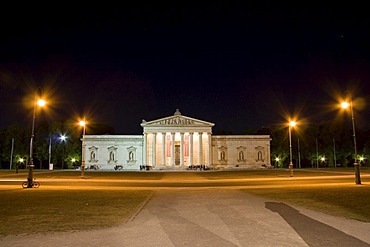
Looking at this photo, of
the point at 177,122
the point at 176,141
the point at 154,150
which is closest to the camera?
the point at 154,150

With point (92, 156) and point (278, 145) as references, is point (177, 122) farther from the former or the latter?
point (278, 145)

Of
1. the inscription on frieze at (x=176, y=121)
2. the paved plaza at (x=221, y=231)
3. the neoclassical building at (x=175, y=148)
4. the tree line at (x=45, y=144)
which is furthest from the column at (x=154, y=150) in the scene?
the paved plaza at (x=221, y=231)

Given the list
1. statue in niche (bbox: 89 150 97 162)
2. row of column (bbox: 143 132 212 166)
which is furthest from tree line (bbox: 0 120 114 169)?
row of column (bbox: 143 132 212 166)

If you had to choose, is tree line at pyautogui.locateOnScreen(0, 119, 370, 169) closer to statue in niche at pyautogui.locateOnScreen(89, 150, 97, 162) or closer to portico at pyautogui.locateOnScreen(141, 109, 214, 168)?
statue in niche at pyautogui.locateOnScreen(89, 150, 97, 162)

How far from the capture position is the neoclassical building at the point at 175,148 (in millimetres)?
105312

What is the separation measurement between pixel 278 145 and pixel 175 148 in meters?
34.6

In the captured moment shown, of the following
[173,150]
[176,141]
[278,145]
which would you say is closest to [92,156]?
[173,150]

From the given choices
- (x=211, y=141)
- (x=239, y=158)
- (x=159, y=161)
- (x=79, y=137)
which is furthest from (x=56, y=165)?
(x=239, y=158)

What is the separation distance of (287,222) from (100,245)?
6593mm

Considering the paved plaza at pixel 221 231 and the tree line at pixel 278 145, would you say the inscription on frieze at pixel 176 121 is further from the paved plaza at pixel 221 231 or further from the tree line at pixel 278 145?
the paved plaza at pixel 221 231

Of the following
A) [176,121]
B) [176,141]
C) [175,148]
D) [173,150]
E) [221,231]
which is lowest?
[221,231]

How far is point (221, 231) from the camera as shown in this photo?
1091 centimetres

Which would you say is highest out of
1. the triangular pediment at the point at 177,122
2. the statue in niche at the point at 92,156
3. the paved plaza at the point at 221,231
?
the triangular pediment at the point at 177,122

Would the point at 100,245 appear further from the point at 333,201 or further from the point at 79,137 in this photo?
the point at 79,137
